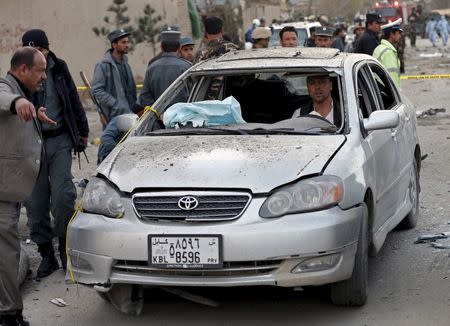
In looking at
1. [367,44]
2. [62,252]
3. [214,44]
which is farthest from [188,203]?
[367,44]

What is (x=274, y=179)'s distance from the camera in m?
5.34

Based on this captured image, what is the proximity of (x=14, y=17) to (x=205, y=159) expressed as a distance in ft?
48.4

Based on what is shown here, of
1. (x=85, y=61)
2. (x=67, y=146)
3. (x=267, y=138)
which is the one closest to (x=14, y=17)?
(x=85, y=61)

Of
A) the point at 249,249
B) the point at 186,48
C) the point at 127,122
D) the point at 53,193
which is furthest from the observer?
the point at 186,48

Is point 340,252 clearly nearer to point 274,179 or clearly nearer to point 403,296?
point 274,179

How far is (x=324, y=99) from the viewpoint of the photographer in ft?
22.4

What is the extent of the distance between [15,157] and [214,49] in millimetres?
4336

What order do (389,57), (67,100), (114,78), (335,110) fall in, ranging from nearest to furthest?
(335,110) → (67,100) → (114,78) → (389,57)

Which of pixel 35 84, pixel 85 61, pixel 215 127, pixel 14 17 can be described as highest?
pixel 35 84

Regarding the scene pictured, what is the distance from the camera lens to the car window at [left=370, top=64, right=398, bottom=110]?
24.8 ft

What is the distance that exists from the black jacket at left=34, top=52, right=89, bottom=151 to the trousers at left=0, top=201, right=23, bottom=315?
155 centimetres

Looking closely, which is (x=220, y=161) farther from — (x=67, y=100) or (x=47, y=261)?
(x=47, y=261)

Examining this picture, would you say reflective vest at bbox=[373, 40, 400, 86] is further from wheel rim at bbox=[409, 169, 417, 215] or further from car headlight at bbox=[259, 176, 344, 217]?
car headlight at bbox=[259, 176, 344, 217]

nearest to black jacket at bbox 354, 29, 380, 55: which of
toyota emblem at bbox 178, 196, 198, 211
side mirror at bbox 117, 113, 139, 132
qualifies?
side mirror at bbox 117, 113, 139, 132
